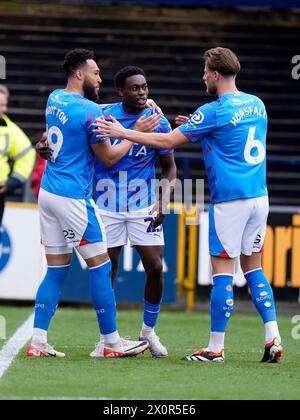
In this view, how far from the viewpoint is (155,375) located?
6551 mm

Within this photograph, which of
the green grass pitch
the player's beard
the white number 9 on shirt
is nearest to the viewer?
the green grass pitch

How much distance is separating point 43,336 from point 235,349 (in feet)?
6.00

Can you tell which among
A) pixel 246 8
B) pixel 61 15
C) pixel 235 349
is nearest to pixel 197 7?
pixel 246 8

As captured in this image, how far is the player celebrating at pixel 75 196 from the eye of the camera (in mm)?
7246

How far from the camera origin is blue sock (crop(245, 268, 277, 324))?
7.55 meters

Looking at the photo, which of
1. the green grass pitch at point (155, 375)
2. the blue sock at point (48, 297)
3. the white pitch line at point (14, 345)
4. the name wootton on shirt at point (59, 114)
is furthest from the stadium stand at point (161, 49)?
the name wootton on shirt at point (59, 114)

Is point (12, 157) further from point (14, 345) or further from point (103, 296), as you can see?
point (103, 296)

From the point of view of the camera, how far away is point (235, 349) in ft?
28.2

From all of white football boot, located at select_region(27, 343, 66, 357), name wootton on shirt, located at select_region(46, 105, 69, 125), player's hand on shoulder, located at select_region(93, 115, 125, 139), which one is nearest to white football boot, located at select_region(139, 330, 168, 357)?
white football boot, located at select_region(27, 343, 66, 357)

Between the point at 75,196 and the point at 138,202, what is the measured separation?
810mm

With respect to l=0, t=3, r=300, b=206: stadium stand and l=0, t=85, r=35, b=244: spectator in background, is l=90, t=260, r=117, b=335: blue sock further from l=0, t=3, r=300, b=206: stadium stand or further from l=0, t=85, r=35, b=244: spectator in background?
l=0, t=3, r=300, b=206: stadium stand

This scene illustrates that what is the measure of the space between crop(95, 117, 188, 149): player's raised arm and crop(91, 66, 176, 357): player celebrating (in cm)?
44

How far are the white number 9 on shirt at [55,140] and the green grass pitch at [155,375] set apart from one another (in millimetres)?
1391
